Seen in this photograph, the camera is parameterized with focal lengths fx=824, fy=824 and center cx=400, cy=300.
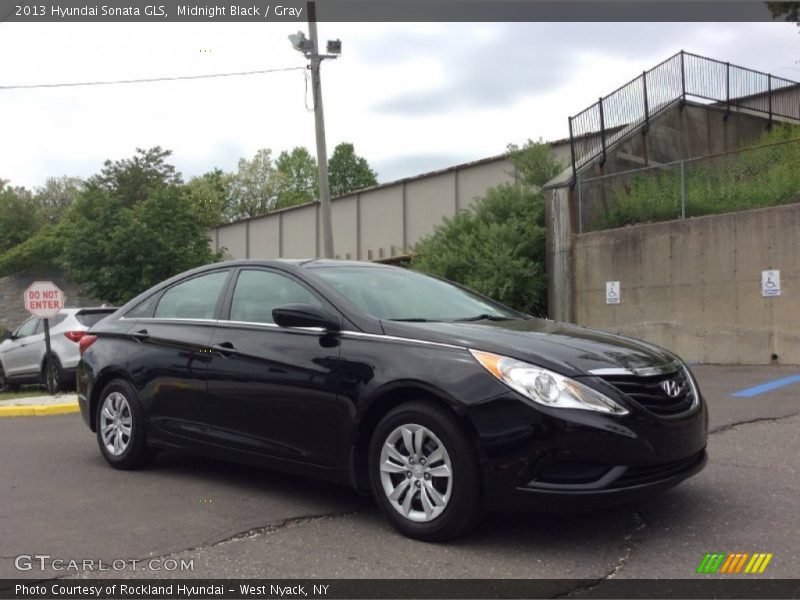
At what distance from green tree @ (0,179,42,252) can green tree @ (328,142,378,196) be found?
3205 cm

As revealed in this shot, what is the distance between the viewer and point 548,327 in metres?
5.07

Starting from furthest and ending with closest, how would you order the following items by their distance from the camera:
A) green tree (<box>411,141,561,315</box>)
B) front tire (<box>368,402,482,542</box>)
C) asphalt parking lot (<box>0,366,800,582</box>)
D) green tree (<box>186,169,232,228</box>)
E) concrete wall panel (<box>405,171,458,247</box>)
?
green tree (<box>186,169,232,228</box>), concrete wall panel (<box>405,171,458,247</box>), green tree (<box>411,141,561,315</box>), front tire (<box>368,402,482,542</box>), asphalt parking lot (<box>0,366,800,582</box>)

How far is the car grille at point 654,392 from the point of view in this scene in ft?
13.8

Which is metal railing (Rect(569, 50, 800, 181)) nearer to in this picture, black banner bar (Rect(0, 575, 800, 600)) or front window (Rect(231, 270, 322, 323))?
front window (Rect(231, 270, 322, 323))

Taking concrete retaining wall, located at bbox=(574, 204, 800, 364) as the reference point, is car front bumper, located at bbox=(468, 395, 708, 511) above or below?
below

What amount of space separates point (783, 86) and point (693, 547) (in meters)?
18.7

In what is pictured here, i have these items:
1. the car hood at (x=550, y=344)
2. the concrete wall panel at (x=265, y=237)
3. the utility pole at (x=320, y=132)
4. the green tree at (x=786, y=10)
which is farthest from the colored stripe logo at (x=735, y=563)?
the concrete wall panel at (x=265, y=237)

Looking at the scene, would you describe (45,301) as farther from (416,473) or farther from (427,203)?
(427,203)

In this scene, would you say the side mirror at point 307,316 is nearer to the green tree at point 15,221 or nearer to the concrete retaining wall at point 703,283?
the concrete retaining wall at point 703,283

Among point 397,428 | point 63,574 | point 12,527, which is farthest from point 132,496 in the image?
point 397,428

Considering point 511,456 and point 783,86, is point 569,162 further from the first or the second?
point 511,456

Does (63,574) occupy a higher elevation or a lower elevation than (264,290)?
lower

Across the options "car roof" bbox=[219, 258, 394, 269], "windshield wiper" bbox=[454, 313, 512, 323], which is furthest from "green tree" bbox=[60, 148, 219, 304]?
"windshield wiper" bbox=[454, 313, 512, 323]

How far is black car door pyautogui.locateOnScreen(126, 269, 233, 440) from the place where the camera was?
5637mm
